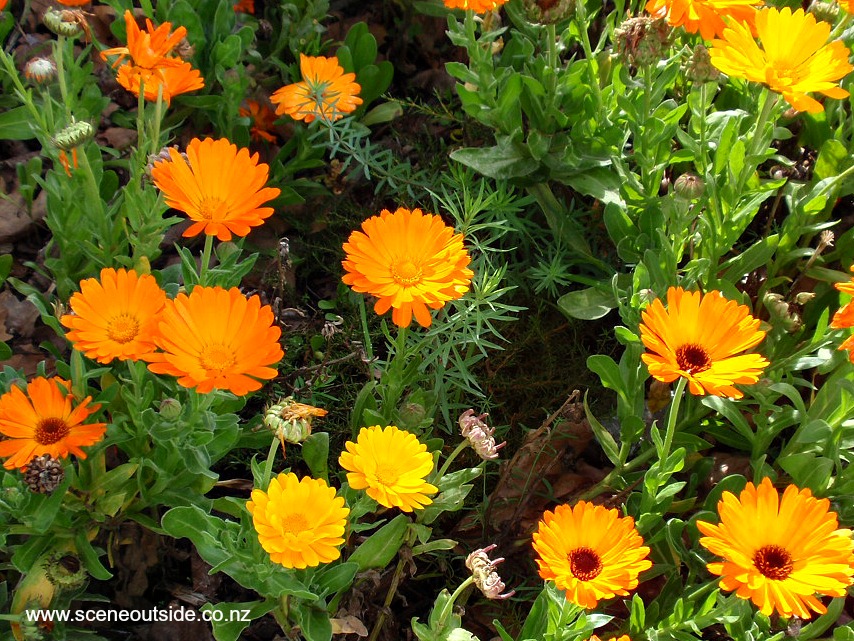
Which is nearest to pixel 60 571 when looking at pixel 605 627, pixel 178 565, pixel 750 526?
pixel 178 565

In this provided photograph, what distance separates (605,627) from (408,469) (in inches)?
27.0

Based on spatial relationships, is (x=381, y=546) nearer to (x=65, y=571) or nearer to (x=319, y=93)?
(x=65, y=571)

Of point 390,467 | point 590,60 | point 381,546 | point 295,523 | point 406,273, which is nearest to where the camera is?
point 295,523

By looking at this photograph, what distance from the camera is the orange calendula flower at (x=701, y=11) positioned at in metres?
1.67

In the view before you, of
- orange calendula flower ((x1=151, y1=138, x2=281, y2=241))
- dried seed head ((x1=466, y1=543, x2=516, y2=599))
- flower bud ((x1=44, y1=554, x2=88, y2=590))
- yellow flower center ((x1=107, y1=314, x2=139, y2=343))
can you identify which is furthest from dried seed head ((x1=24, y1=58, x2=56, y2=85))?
dried seed head ((x1=466, y1=543, x2=516, y2=599))

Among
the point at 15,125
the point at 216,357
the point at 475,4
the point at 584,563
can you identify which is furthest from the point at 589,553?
the point at 15,125

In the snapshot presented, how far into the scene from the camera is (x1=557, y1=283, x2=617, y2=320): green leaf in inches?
83.7

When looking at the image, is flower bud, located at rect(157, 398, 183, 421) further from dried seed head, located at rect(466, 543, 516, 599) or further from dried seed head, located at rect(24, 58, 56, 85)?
dried seed head, located at rect(24, 58, 56, 85)

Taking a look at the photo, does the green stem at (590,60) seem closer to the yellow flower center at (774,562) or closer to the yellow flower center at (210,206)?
the yellow flower center at (210,206)

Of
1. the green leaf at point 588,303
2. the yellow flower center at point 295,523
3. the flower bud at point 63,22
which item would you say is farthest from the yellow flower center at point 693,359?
the flower bud at point 63,22

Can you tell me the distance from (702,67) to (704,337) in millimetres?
634

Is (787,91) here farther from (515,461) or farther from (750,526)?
(515,461)

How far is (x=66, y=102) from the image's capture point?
1879 millimetres

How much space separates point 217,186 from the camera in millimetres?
1595
